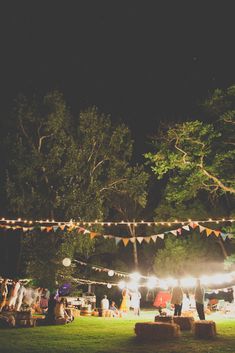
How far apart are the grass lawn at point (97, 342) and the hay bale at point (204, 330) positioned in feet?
0.54

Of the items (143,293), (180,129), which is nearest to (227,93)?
(180,129)

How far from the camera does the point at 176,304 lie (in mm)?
14734

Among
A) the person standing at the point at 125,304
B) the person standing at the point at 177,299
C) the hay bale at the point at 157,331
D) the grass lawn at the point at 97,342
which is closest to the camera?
the grass lawn at the point at 97,342

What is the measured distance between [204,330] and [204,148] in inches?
293

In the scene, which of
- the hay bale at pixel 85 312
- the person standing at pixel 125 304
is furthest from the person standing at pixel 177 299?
the person standing at pixel 125 304

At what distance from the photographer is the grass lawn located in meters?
9.09

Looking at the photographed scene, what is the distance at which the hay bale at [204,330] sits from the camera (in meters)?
10.7

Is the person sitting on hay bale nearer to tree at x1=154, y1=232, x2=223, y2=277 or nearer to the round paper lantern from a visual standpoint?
the round paper lantern

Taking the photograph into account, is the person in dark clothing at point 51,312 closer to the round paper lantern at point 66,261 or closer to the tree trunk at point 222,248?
the round paper lantern at point 66,261

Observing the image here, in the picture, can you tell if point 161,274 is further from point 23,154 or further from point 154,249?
point 23,154

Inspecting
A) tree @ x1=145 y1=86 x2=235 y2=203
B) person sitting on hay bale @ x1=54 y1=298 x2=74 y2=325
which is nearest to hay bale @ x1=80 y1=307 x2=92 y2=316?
person sitting on hay bale @ x1=54 y1=298 x2=74 y2=325

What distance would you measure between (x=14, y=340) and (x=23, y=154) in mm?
11404

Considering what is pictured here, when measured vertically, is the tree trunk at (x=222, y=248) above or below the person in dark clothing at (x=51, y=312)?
above

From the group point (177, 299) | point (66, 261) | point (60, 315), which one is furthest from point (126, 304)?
point (60, 315)
